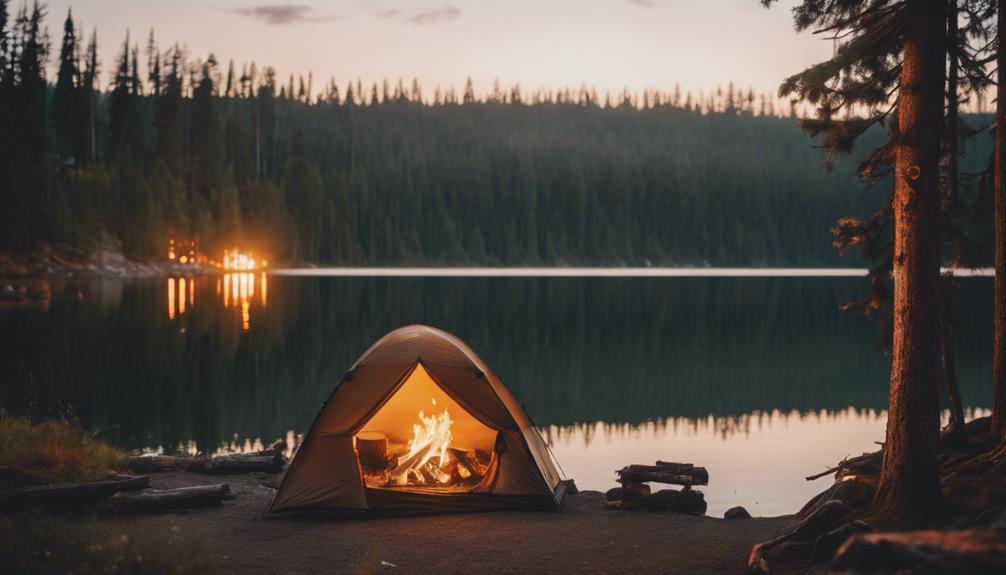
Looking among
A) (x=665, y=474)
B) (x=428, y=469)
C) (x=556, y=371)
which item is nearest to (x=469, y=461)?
(x=428, y=469)

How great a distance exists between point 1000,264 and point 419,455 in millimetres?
7749

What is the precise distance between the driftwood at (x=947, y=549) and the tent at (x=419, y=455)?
23.7ft

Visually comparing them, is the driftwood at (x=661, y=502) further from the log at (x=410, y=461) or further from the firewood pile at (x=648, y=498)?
A: the log at (x=410, y=461)

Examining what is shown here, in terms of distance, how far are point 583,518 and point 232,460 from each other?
6.30 meters

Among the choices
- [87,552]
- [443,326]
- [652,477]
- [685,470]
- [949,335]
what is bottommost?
[685,470]

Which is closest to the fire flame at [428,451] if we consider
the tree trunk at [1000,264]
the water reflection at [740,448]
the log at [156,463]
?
the water reflection at [740,448]

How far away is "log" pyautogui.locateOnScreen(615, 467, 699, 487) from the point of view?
1351 centimetres

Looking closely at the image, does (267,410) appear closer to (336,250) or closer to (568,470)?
(568,470)

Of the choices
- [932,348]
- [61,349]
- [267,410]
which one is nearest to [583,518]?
[932,348]

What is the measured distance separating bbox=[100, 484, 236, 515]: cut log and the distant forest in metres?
58.4

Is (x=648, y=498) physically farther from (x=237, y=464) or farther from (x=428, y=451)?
(x=237, y=464)

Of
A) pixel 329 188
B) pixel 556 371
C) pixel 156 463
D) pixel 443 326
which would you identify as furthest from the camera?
pixel 329 188

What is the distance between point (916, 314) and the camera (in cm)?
970

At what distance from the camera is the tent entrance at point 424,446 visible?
44.3ft
